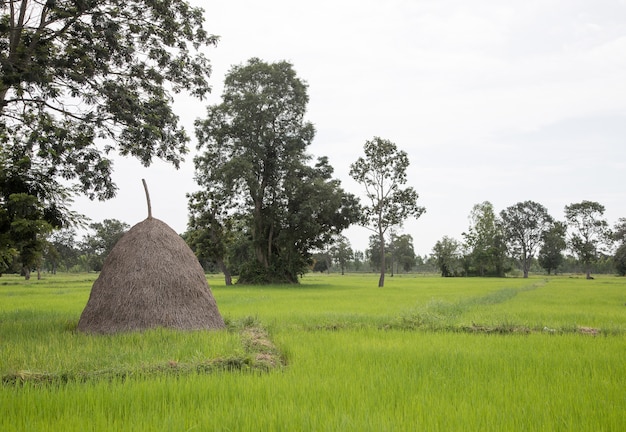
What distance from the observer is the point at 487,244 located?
254 ft

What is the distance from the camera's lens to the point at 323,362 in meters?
6.36

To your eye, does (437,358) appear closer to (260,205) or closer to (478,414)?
(478,414)

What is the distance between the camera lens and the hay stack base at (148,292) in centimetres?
878

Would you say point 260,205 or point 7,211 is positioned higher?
point 260,205

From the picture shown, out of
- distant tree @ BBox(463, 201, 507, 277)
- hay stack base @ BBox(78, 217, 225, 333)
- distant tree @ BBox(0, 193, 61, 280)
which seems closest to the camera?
hay stack base @ BBox(78, 217, 225, 333)

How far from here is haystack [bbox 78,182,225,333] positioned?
8781 millimetres

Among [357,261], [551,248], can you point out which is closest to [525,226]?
[551,248]

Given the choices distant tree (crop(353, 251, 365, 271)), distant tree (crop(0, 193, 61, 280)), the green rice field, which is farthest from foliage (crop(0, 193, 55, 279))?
distant tree (crop(353, 251, 365, 271))

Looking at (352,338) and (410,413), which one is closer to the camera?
(410,413)

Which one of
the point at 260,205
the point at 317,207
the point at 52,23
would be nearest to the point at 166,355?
the point at 52,23

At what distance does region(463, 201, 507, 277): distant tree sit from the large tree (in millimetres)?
49138

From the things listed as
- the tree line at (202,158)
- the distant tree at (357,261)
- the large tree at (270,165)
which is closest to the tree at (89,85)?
the tree line at (202,158)

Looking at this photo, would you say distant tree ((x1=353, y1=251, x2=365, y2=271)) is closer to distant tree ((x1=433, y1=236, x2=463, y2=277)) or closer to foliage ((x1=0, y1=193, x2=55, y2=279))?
distant tree ((x1=433, y1=236, x2=463, y2=277))

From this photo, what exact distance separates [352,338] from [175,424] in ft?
18.1
